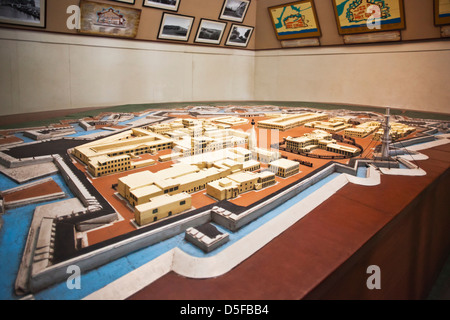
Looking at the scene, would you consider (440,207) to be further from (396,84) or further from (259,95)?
(259,95)

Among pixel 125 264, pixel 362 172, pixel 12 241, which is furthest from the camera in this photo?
pixel 362 172

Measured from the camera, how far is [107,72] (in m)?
13.8

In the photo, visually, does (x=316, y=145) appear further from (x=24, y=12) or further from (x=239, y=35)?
(x=239, y=35)

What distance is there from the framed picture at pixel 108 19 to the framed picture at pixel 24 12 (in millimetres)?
1467

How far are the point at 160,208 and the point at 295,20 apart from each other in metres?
15.2

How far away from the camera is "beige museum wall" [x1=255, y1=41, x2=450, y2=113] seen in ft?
43.4

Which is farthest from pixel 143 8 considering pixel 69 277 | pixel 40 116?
pixel 69 277

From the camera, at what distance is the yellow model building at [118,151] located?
5785 millimetres

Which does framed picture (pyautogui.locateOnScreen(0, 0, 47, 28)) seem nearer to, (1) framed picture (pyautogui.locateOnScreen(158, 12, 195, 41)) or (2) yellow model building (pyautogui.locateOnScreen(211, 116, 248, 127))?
(1) framed picture (pyautogui.locateOnScreen(158, 12, 195, 41))

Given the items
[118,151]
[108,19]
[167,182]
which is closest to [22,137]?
[118,151]

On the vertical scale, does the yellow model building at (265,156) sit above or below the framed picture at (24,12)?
below

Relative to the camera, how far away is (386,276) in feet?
14.1

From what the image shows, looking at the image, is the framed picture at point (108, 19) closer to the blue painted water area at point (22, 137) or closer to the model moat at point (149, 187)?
the model moat at point (149, 187)

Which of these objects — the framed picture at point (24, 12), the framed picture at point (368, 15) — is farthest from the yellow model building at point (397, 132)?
the framed picture at point (24, 12)
